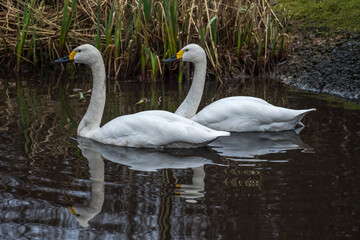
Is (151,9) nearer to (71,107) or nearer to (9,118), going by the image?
(71,107)

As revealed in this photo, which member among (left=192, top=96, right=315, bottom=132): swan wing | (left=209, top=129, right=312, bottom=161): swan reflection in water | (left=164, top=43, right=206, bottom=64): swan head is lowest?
(left=209, top=129, right=312, bottom=161): swan reflection in water

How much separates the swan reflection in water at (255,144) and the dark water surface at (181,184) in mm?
11

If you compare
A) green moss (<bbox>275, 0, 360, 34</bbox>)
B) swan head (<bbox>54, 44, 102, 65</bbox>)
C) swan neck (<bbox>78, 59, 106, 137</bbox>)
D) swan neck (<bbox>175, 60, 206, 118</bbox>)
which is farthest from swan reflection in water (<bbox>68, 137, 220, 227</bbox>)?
green moss (<bbox>275, 0, 360, 34</bbox>)

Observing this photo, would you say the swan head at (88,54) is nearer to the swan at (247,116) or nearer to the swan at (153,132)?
the swan at (153,132)

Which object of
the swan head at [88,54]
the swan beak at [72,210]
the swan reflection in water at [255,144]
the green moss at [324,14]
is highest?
the green moss at [324,14]

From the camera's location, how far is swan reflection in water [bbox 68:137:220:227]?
4.55 meters

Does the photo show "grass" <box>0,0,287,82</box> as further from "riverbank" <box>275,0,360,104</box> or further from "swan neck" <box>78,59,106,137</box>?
"swan neck" <box>78,59,106,137</box>

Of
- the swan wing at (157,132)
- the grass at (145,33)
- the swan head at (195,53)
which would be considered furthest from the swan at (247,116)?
the grass at (145,33)

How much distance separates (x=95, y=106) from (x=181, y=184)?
2.16 meters

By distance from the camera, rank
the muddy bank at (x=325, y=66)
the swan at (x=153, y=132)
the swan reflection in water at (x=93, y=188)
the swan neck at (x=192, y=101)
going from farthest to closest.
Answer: the muddy bank at (x=325, y=66)
the swan neck at (x=192, y=101)
the swan at (x=153, y=132)
the swan reflection in water at (x=93, y=188)

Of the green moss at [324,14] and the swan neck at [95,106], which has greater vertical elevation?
the green moss at [324,14]

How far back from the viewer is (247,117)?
7121mm

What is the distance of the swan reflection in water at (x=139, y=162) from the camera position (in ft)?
14.9

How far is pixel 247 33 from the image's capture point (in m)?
10.6
